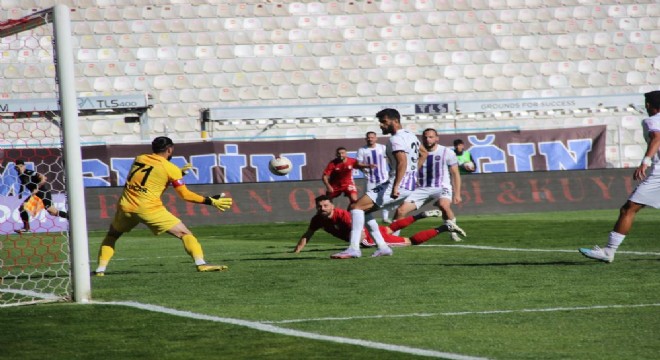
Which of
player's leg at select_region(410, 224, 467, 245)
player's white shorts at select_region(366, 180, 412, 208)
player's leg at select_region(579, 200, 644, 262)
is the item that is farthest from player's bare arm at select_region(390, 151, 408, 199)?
player's leg at select_region(579, 200, 644, 262)

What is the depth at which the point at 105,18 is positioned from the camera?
111ft

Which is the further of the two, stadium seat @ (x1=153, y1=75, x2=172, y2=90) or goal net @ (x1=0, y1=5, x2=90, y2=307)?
stadium seat @ (x1=153, y1=75, x2=172, y2=90)

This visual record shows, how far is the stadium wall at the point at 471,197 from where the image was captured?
26906mm

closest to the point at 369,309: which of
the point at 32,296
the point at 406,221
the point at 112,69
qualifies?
the point at 32,296

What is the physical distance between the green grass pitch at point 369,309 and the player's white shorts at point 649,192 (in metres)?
0.72

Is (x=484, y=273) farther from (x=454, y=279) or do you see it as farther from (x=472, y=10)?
(x=472, y=10)

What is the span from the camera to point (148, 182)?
44.2 ft

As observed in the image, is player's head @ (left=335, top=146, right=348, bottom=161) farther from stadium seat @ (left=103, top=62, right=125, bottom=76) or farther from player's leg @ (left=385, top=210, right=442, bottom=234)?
Result: stadium seat @ (left=103, top=62, right=125, bottom=76)

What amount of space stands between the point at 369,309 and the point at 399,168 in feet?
17.0

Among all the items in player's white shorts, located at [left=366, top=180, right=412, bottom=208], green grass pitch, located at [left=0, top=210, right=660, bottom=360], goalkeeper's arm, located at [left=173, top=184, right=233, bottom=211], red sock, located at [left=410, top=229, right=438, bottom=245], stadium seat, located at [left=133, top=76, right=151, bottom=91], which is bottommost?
green grass pitch, located at [left=0, top=210, right=660, bottom=360]

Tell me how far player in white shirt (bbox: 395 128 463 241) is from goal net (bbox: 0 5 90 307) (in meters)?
5.36

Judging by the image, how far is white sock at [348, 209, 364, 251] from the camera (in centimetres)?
1492

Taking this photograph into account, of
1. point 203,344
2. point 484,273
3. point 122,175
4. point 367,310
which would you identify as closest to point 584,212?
point 122,175

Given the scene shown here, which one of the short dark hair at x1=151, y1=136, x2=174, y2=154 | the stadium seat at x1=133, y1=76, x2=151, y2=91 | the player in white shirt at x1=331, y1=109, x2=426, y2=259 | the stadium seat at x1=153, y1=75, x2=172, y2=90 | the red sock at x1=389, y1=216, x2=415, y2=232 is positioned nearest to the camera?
the short dark hair at x1=151, y1=136, x2=174, y2=154
